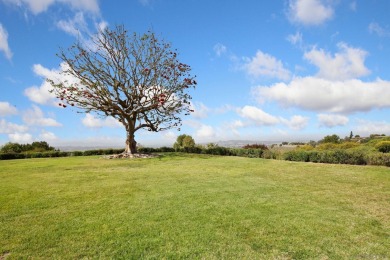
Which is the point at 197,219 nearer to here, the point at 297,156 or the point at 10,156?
the point at 297,156

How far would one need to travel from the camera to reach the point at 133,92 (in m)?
24.0

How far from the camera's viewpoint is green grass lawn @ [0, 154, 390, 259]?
525 centimetres

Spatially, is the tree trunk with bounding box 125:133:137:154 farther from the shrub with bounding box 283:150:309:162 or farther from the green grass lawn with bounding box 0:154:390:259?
the green grass lawn with bounding box 0:154:390:259

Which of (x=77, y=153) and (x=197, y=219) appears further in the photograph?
(x=77, y=153)

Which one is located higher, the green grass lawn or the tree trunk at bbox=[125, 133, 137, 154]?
the tree trunk at bbox=[125, 133, 137, 154]

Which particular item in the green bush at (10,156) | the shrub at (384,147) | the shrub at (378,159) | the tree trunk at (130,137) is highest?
the tree trunk at (130,137)

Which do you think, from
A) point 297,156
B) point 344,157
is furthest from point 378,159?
point 297,156

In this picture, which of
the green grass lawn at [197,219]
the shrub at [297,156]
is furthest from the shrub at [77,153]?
the shrub at [297,156]

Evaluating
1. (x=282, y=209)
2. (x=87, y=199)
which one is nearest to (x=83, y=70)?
(x=87, y=199)

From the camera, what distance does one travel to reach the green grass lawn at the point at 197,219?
17.2 ft

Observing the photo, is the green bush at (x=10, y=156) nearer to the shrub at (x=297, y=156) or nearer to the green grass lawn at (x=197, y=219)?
the green grass lawn at (x=197, y=219)

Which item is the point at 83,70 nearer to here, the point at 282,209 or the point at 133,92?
the point at 133,92

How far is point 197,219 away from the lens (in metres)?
6.70

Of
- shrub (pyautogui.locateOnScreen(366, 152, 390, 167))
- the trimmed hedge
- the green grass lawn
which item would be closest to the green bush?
the green grass lawn
